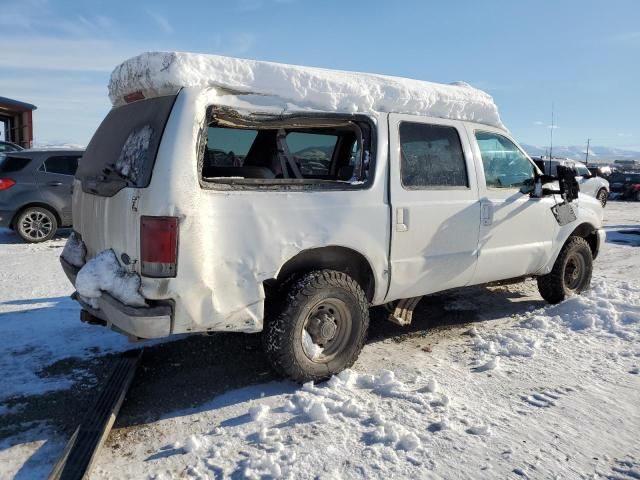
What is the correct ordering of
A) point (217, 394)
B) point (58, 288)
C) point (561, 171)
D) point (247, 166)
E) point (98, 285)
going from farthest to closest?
point (58, 288) < point (561, 171) < point (247, 166) < point (217, 394) < point (98, 285)

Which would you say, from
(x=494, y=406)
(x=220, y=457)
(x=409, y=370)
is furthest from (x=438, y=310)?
(x=220, y=457)

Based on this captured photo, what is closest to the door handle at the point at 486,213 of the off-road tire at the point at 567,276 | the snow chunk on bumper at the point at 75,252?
the off-road tire at the point at 567,276

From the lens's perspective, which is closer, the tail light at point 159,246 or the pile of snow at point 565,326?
the tail light at point 159,246

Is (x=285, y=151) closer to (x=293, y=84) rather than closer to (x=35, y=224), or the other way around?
(x=293, y=84)

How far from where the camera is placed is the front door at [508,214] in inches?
187

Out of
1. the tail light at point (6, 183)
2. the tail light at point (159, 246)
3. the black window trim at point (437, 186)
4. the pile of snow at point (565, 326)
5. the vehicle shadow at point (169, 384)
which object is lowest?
the vehicle shadow at point (169, 384)

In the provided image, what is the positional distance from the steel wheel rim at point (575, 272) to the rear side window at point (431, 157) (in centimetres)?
209

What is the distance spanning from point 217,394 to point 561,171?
371 cm

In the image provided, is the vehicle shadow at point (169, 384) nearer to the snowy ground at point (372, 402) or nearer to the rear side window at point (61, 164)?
the snowy ground at point (372, 402)

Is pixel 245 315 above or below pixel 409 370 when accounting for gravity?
above

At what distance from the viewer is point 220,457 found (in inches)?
115

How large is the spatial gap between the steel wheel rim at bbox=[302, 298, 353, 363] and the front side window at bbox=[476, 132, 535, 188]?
1881 millimetres

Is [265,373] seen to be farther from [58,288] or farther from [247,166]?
[58,288]

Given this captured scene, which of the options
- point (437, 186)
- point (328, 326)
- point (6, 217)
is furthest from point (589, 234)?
point (6, 217)
